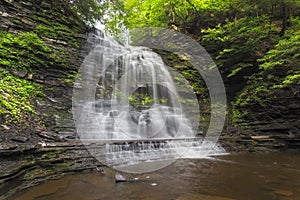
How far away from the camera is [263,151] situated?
738 cm

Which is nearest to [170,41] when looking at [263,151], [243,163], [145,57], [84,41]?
[145,57]

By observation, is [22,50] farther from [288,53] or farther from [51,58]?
[288,53]

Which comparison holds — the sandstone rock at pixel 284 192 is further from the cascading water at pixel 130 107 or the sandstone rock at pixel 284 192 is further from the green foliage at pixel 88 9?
the green foliage at pixel 88 9

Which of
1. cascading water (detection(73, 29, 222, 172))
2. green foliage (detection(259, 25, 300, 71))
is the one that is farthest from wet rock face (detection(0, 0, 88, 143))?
green foliage (detection(259, 25, 300, 71))

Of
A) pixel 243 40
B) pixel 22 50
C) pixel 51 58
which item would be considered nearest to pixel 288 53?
pixel 243 40

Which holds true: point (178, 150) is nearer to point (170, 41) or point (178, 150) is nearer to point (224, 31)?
point (224, 31)

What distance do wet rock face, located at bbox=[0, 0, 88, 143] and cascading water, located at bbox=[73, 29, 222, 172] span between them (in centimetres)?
44

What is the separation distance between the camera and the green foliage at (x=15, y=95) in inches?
204

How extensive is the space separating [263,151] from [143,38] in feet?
35.3

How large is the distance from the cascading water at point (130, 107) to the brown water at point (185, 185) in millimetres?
1260

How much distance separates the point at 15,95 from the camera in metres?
6.04

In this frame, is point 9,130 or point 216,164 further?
point 216,164

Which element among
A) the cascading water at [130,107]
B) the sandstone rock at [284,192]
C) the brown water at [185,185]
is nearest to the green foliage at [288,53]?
the cascading water at [130,107]

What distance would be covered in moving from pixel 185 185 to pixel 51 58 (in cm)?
672
